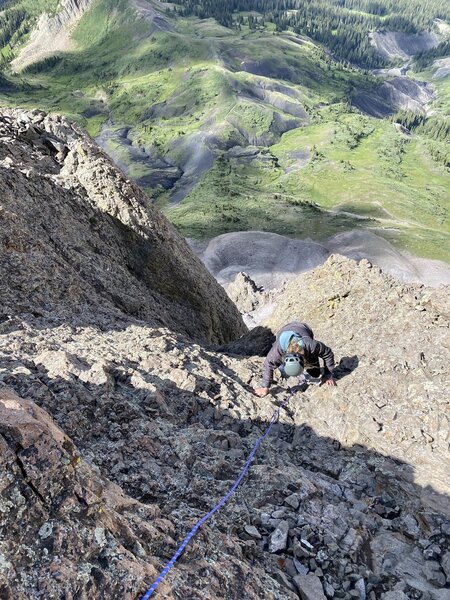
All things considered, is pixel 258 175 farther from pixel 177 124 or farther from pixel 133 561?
pixel 133 561

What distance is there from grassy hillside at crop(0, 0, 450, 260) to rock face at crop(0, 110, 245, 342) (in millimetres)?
54710

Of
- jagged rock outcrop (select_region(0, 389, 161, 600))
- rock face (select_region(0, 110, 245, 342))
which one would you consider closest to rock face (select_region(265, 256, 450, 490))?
jagged rock outcrop (select_region(0, 389, 161, 600))

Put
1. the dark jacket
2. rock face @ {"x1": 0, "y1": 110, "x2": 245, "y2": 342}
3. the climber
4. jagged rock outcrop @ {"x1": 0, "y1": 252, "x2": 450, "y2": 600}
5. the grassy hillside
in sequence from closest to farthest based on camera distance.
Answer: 1. jagged rock outcrop @ {"x1": 0, "y1": 252, "x2": 450, "y2": 600}
2. the climber
3. the dark jacket
4. rock face @ {"x1": 0, "y1": 110, "x2": 245, "y2": 342}
5. the grassy hillside

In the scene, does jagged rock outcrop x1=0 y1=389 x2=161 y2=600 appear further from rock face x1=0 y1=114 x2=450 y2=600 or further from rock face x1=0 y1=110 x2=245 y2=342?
rock face x1=0 y1=110 x2=245 y2=342

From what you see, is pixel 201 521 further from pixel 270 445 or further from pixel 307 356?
pixel 307 356

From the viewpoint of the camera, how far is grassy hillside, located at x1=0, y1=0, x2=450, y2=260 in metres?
88.0

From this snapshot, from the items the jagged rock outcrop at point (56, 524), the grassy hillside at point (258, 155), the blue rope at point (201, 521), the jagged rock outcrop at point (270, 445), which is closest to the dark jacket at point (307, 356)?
the jagged rock outcrop at point (270, 445)

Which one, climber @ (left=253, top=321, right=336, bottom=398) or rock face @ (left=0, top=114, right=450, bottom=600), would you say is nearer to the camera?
rock face @ (left=0, top=114, right=450, bottom=600)

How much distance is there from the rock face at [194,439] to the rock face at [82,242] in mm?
106

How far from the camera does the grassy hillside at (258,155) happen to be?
289ft

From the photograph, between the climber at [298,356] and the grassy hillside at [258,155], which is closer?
the climber at [298,356]

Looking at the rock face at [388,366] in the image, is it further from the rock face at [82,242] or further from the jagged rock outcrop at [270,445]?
the rock face at [82,242]

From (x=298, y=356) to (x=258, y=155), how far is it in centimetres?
13067

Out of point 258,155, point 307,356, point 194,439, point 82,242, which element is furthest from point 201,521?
point 258,155
